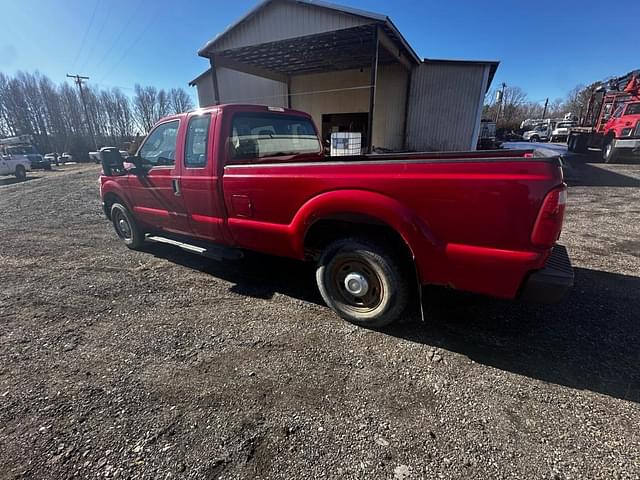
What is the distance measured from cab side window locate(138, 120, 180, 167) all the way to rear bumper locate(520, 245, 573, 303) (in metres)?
3.98

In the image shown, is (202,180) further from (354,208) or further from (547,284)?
(547,284)

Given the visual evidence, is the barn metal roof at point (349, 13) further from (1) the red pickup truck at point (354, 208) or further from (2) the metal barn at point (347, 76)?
(1) the red pickup truck at point (354, 208)

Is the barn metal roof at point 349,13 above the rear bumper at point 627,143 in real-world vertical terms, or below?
above

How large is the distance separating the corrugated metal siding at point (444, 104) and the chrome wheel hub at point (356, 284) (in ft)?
39.4

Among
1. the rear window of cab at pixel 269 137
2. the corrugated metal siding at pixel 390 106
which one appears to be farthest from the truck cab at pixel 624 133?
the rear window of cab at pixel 269 137

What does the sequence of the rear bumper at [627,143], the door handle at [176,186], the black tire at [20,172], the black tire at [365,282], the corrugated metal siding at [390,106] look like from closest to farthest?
the black tire at [365,282]
the door handle at [176,186]
the corrugated metal siding at [390,106]
the rear bumper at [627,143]
the black tire at [20,172]

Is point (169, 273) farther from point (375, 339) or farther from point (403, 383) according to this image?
point (403, 383)

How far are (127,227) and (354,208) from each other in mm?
4525

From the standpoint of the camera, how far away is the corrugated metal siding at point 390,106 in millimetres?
13117

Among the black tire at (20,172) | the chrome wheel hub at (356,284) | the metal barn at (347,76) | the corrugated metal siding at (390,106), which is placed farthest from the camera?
the black tire at (20,172)

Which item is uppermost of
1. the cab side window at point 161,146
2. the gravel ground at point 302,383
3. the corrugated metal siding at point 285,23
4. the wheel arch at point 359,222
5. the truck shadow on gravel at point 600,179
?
the corrugated metal siding at point 285,23

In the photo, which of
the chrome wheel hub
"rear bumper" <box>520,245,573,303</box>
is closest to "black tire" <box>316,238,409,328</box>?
the chrome wheel hub

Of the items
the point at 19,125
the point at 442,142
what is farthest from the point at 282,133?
the point at 19,125

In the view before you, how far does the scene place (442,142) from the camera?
510 inches
